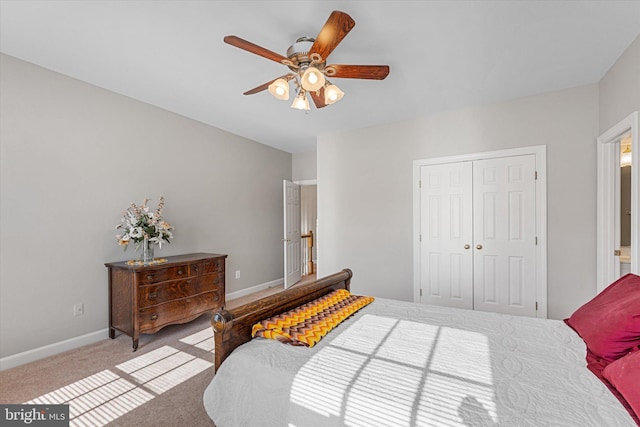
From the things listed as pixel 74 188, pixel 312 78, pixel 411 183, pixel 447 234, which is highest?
pixel 312 78

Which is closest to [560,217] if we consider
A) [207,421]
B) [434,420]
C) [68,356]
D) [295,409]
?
[434,420]

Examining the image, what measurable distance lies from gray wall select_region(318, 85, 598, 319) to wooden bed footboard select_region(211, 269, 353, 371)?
206 centimetres

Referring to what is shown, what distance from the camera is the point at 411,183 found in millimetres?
3879

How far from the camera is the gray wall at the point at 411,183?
9.74ft

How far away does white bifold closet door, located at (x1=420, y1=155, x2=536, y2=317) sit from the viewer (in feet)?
10.6

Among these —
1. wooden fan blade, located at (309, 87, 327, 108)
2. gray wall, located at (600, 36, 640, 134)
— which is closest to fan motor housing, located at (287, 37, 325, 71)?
wooden fan blade, located at (309, 87, 327, 108)

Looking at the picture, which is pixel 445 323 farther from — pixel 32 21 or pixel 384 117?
pixel 32 21

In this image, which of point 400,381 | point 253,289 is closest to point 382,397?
point 400,381

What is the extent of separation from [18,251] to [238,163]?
2.78 m

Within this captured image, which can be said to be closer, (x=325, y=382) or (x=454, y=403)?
(x=454, y=403)

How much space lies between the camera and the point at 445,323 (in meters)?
1.83

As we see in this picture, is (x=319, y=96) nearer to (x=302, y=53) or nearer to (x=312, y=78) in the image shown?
(x=302, y=53)

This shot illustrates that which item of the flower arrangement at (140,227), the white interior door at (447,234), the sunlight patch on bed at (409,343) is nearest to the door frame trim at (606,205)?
the white interior door at (447,234)

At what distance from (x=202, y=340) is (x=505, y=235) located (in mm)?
3478
